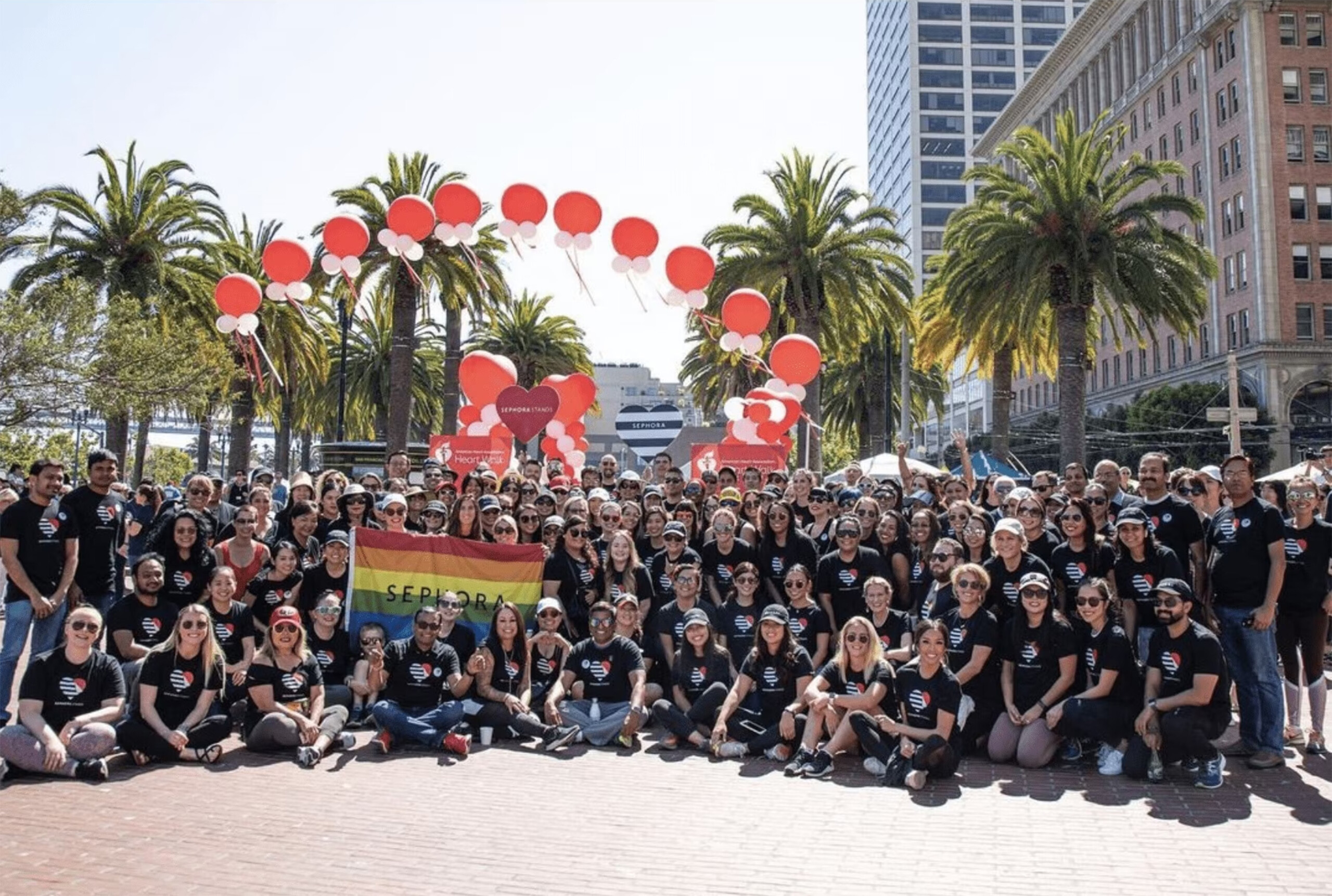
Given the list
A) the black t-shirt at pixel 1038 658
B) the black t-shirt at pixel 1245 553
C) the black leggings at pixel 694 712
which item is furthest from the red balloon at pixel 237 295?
the black t-shirt at pixel 1245 553

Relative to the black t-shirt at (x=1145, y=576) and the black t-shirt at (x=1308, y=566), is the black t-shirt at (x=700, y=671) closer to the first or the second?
the black t-shirt at (x=1145, y=576)

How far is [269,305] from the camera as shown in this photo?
29.5 metres

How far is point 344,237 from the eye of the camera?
692 inches

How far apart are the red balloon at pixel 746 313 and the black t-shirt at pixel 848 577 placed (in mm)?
8864

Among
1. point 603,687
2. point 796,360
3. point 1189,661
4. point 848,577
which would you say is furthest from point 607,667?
point 796,360

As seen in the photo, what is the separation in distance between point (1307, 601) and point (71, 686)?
9683 mm

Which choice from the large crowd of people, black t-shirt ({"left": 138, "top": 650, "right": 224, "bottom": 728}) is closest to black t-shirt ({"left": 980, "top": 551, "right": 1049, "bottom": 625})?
the large crowd of people

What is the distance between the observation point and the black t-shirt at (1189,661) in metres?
8.26

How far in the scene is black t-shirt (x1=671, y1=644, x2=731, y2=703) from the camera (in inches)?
379

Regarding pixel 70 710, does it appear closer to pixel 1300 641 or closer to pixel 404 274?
pixel 1300 641

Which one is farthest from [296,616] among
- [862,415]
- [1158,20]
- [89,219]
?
[1158,20]

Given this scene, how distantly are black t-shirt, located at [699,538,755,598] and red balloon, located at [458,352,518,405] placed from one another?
10.2 m

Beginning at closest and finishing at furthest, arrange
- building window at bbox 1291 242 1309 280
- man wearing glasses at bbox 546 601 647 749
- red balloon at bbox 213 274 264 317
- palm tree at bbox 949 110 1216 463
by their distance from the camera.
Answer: man wearing glasses at bbox 546 601 647 749, red balloon at bbox 213 274 264 317, palm tree at bbox 949 110 1216 463, building window at bbox 1291 242 1309 280

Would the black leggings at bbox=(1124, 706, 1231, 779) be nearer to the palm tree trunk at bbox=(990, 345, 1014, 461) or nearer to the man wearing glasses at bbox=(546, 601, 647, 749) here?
the man wearing glasses at bbox=(546, 601, 647, 749)
